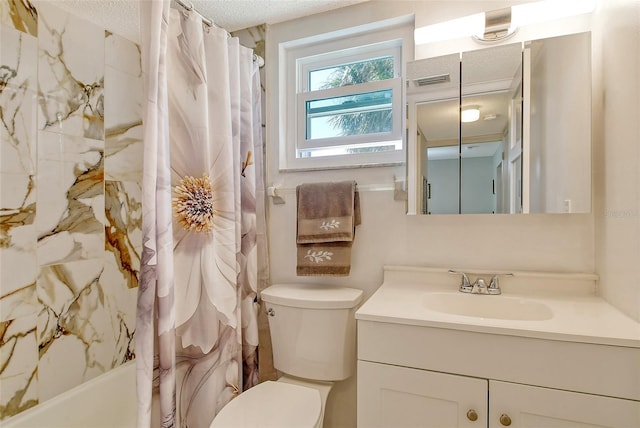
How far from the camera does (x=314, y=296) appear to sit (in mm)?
1438

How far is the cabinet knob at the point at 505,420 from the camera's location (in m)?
0.94

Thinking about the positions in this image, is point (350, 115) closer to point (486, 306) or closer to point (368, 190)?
point (368, 190)

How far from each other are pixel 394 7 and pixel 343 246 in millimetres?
1191

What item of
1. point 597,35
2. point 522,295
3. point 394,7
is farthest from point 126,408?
point 597,35

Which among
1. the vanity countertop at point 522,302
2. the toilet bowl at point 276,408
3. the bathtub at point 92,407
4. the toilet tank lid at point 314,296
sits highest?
the vanity countertop at point 522,302

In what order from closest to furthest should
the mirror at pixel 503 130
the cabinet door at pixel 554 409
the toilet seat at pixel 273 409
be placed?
1. the cabinet door at pixel 554 409
2. the toilet seat at pixel 273 409
3. the mirror at pixel 503 130

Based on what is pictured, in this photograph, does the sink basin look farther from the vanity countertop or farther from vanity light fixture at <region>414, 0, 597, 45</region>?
vanity light fixture at <region>414, 0, 597, 45</region>

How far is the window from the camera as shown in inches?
64.6

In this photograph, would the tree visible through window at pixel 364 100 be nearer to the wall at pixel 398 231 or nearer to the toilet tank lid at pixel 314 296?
the wall at pixel 398 231

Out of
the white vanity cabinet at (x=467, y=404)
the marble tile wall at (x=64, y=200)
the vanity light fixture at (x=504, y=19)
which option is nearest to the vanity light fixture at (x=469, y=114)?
the vanity light fixture at (x=504, y=19)

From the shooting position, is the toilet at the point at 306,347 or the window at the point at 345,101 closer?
the toilet at the point at 306,347

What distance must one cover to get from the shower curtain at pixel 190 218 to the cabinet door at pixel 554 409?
1.01 m

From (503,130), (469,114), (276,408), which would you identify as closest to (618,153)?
(503,130)

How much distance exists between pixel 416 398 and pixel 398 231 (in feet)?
2.38
